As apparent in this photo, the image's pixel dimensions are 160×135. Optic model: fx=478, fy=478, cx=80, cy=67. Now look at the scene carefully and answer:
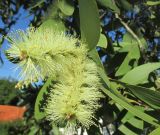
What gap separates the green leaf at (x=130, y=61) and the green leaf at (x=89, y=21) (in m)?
0.47

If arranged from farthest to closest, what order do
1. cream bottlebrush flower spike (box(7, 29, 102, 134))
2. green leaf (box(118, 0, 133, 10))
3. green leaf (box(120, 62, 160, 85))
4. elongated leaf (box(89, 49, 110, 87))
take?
green leaf (box(118, 0, 133, 10)), green leaf (box(120, 62, 160, 85)), elongated leaf (box(89, 49, 110, 87)), cream bottlebrush flower spike (box(7, 29, 102, 134))

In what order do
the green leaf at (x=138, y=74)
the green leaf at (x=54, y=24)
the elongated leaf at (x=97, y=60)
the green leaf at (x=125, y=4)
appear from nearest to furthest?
the elongated leaf at (x=97, y=60) → the green leaf at (x=54, y=24) → the green leaf at (x=138, y=74) → the green leaf at (x=125, y=4)

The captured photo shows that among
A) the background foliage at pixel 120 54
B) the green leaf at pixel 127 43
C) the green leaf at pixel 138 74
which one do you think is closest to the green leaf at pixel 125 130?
the background foliage at pixel 120 54

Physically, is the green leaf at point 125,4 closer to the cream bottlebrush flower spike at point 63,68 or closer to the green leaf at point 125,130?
the green leaf at point 125,130

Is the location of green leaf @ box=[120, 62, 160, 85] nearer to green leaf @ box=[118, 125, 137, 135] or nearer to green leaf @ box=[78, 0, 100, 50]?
green leaf @ box=[118, 125, 137, 135]

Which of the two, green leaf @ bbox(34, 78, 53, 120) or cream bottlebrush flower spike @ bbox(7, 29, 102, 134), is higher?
cream bottlebrush flower spike @ bbox(7, 29, 102, 134)

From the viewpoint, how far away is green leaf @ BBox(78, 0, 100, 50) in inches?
36.3

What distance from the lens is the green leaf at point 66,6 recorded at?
4.23 feet

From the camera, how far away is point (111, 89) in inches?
43.7

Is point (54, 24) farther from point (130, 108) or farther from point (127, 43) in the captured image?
point (127, 43)

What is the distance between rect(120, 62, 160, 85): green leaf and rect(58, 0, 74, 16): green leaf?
0.26 meters

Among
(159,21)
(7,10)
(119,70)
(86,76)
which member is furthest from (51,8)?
(7,10)

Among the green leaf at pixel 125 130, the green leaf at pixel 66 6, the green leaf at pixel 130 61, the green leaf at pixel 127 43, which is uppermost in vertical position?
the green leaf at pixel 66 6

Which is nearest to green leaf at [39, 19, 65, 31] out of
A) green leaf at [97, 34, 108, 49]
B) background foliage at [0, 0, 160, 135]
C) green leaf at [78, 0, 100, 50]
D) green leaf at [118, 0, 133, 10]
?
background foliage at [0, 0, 160, 135]
